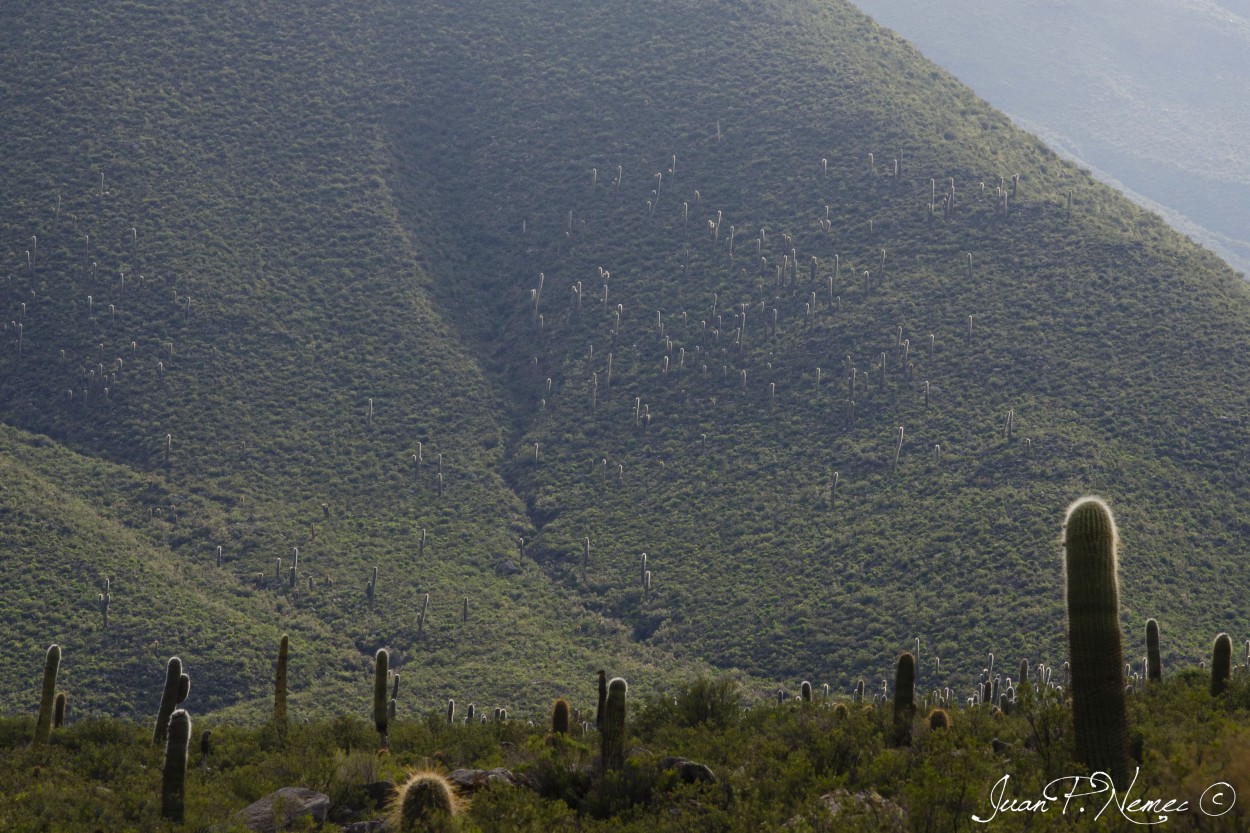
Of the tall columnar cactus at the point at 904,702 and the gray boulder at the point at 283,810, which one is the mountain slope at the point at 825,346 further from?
the gray boulder at the point at 283,810

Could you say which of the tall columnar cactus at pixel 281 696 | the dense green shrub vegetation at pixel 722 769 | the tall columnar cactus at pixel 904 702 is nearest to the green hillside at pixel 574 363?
the tall columnar cactus at pixel 281 696

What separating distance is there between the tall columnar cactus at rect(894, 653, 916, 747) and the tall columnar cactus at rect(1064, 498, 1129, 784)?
9.53 feet

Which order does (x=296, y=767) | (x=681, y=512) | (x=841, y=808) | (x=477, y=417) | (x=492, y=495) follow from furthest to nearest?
(x=477, y=417) < (x=492, y=495) < (x=681, y=512) < (x=296, y=767) < (x=841, y=808)

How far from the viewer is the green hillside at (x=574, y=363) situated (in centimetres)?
4038

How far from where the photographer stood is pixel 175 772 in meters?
11.5

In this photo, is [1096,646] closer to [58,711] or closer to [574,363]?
[58,711]

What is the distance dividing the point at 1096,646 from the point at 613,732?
4.18 metres

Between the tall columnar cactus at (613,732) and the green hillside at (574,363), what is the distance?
25.5m

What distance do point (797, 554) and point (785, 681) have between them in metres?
6.57

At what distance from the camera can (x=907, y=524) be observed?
42844 millimetres

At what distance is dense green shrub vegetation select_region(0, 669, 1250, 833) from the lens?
862 centimetres

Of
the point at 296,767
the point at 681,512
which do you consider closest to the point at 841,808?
the point at 296,767

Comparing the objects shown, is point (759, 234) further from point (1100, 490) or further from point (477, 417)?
point (1100, 490)

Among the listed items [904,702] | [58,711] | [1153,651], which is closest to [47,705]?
[58,711]
